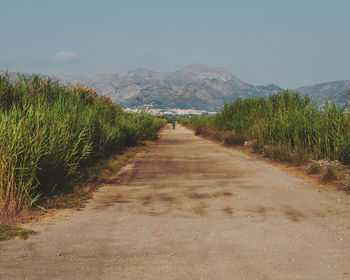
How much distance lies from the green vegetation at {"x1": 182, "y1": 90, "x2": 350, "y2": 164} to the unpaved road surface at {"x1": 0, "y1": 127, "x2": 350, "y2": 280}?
119 inches

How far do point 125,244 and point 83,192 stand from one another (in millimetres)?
3727

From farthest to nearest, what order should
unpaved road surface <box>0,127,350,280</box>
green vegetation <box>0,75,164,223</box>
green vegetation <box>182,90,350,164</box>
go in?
green vegetation <box>182,90,350,164</box> → green vegetation <box>0,75,164,223</box> → unpaved road surface <box>0,127,350,280</box>

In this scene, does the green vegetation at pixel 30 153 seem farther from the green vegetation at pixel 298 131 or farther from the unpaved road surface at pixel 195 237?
the green vegetation at pixel 298 131

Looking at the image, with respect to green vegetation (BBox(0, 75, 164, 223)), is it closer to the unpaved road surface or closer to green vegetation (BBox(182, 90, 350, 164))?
the unpaved road surface

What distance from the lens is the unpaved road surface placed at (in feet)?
13.3

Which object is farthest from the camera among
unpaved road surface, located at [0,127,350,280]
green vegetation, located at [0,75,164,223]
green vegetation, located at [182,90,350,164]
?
green vegetation, located at [182,90,350,164]

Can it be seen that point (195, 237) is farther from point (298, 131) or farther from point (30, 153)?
point (298, 131)

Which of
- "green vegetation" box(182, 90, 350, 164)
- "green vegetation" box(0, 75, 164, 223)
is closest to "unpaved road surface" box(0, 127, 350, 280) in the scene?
"green vegetation" box(0, 75, 164, 223)

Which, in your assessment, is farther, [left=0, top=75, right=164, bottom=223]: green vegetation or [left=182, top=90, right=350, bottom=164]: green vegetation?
[left=182, top=90, right=350, bottom=164]: green vegetation

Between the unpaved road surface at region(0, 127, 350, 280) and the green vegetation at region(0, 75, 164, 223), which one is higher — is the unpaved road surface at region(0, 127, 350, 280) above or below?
below

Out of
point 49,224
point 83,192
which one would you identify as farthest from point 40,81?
point 49,224

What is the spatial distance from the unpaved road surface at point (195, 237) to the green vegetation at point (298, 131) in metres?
3.03

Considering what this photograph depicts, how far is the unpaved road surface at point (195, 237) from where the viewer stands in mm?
4059

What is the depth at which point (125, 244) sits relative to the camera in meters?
4.97
